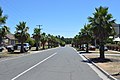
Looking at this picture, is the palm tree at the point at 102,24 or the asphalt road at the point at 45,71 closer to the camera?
the asphalt road at the point at 45,71

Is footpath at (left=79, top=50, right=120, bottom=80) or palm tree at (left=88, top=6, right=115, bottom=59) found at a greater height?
palm tree at (left=88, top=6, right=115, bottom=59)

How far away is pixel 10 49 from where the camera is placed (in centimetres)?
5969

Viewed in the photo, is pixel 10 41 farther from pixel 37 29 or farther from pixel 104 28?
pixel 104 28

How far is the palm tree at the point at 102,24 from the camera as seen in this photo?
108ft

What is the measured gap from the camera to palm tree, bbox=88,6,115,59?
3306 cm

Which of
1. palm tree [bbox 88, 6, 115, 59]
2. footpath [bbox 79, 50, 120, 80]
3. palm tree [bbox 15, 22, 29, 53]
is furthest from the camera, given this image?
palm tree [bbox 15, 22, 29, 53]

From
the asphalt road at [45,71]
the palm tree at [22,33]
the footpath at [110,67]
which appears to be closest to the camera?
the asphalt road at [45,71]

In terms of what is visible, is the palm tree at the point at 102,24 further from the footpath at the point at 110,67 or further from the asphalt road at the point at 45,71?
the asphalt road at the point at 45,71

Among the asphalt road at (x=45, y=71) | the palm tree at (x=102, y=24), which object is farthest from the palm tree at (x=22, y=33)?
the asphalt road at (x=45, y=71)

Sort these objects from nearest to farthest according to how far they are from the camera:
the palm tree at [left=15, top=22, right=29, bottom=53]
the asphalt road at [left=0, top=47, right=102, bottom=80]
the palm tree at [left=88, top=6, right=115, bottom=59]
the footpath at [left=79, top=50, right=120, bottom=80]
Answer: the asphalt road at [left=0, top=47, right=102, bottom=80] < the footpath at [left=79, top=50, right=120, bottom=80] < the palm tree at [left=88, top=6, right=115, bottom=59] < the palm tree at [left=15, top=22, right=29, bottom=53]

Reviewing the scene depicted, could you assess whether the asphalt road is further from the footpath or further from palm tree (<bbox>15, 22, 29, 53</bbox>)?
palm tree (<bbox>15, 22, 29, 53</bbox>)

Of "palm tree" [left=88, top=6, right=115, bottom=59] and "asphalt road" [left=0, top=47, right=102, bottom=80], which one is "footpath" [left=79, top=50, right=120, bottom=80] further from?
"palm tree" [left=88, top=6, right=115, bottom=59]

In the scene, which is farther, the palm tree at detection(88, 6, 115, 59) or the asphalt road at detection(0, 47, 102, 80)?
the palm tree at detection(88, 6, 115, 59)

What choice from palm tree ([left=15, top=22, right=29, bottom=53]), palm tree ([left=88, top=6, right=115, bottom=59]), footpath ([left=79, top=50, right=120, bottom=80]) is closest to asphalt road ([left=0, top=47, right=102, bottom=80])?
footpath ([left=79, top=50, right=120, bottom=80])
